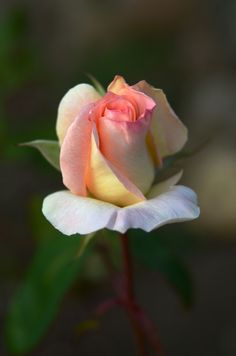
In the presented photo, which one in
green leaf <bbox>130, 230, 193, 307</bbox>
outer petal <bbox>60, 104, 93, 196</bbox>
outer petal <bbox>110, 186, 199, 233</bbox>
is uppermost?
outer petal <bbox>60, 104, 93, 196</bbox>

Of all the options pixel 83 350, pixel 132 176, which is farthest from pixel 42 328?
pixel 83 350

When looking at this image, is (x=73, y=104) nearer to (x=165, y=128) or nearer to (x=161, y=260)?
(x=165, y=128)

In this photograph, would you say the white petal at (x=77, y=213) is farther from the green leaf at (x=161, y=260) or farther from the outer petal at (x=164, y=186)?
the green leaf at (x=161, y=260)

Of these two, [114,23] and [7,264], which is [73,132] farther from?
[114,23]

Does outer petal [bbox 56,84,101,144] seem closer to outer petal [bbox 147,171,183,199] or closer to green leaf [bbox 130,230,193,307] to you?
outer petal [bbox 147,171,183,199]

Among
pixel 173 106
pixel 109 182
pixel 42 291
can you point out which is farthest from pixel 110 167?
pixel 173 106

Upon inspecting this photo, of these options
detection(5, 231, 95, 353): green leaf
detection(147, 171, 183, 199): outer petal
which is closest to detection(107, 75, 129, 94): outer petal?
detection(147, 171, 183, 199): outer petal
